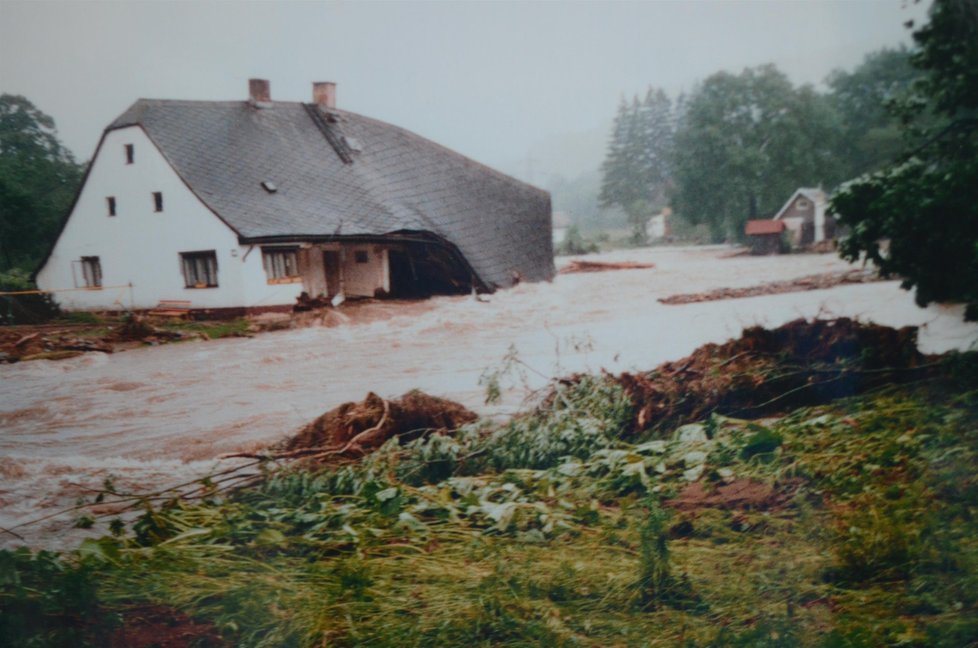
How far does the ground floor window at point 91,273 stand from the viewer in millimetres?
2297

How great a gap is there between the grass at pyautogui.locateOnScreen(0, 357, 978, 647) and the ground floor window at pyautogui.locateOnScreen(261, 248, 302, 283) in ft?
2.29

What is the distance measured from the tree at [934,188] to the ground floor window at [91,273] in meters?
2.94

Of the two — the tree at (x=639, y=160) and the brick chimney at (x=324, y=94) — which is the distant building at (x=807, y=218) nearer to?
the tree at (x=639, y=160)

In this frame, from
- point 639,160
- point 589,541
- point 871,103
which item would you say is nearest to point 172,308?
point 589,541

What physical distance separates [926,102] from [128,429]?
3.40m

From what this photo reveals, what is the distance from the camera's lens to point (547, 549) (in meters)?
2.29

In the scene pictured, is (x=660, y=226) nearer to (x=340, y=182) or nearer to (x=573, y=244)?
(x=573, y=244)

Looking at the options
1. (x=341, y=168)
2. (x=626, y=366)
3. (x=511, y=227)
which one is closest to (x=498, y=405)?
(x=626, y=366)

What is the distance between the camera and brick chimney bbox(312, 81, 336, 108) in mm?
2553

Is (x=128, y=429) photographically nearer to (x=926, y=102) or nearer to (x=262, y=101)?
(x=262, y=101)

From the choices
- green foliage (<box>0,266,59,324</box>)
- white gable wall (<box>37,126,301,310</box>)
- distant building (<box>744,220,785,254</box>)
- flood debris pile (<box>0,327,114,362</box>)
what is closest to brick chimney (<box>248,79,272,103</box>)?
white gable wall (<box>37,126,301,310</box>)

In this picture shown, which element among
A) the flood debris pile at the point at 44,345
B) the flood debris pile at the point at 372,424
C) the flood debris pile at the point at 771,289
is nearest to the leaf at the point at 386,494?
the flood debris pile at the point at 372,424

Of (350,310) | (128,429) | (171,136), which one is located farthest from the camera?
(350,310)

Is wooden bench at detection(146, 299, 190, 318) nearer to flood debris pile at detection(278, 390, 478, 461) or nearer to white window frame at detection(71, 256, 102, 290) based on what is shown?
A: white window frame at detection(71, 256, 102, 290)
